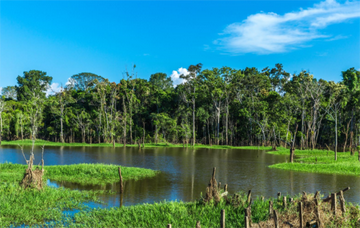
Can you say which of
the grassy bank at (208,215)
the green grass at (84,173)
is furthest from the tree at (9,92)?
the grassy bank at (208,215)

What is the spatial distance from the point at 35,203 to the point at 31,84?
80.4 metres

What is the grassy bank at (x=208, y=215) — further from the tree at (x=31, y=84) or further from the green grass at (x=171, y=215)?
the tree at (x=31, y=84)

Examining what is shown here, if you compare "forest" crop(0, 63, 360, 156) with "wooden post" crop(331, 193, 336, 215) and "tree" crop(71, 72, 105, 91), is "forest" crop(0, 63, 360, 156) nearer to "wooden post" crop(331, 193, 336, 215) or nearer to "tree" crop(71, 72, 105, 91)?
"tree" crop(71, 72, 105, 91)

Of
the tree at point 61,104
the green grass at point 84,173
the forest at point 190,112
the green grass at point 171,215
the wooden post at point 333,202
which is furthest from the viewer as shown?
the tree at point 61,104

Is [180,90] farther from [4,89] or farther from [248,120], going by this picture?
[4,89]

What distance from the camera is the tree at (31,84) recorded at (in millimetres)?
83688

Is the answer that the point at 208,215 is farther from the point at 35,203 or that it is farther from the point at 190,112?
the point at 190,112

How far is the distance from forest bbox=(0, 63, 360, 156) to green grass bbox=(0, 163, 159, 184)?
35411mm

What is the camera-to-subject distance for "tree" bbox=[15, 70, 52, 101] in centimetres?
8369

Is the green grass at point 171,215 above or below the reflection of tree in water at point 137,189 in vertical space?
above

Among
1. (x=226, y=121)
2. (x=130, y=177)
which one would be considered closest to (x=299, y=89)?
(x=226, y=121)

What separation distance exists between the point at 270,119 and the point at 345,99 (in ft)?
47.3

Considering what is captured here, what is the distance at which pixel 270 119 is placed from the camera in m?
63.2

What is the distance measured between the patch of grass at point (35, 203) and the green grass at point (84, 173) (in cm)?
470
